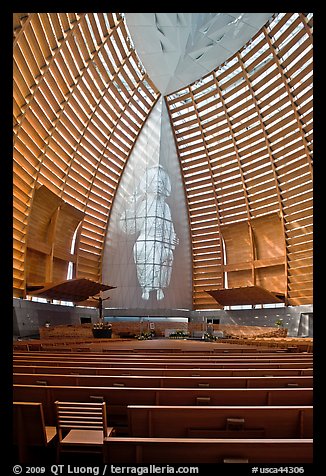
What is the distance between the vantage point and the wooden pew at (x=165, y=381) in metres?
4.88

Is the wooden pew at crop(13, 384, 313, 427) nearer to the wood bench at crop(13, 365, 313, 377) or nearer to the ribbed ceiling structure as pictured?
the wood bench at crop(13, 365, 313, 377)

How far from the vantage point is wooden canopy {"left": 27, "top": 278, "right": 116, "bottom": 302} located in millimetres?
25719

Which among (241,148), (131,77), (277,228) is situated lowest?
(277,228)

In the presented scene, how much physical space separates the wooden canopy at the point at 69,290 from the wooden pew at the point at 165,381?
2089 cm

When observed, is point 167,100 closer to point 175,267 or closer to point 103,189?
point 103,189

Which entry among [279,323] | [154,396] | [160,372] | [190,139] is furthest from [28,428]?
[190,139]

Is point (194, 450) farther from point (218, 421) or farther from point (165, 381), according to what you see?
point (165, 381)

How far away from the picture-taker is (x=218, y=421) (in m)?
3.29

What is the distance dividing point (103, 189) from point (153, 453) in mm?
31070

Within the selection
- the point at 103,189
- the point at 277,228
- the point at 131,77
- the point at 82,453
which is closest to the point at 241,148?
the point at 277,228

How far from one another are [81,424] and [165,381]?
4.29ft

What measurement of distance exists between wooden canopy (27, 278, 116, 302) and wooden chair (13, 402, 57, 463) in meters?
22.2

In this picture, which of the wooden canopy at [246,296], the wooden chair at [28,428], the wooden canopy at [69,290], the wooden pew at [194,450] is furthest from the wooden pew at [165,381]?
the wooden canopy at [246,296]
